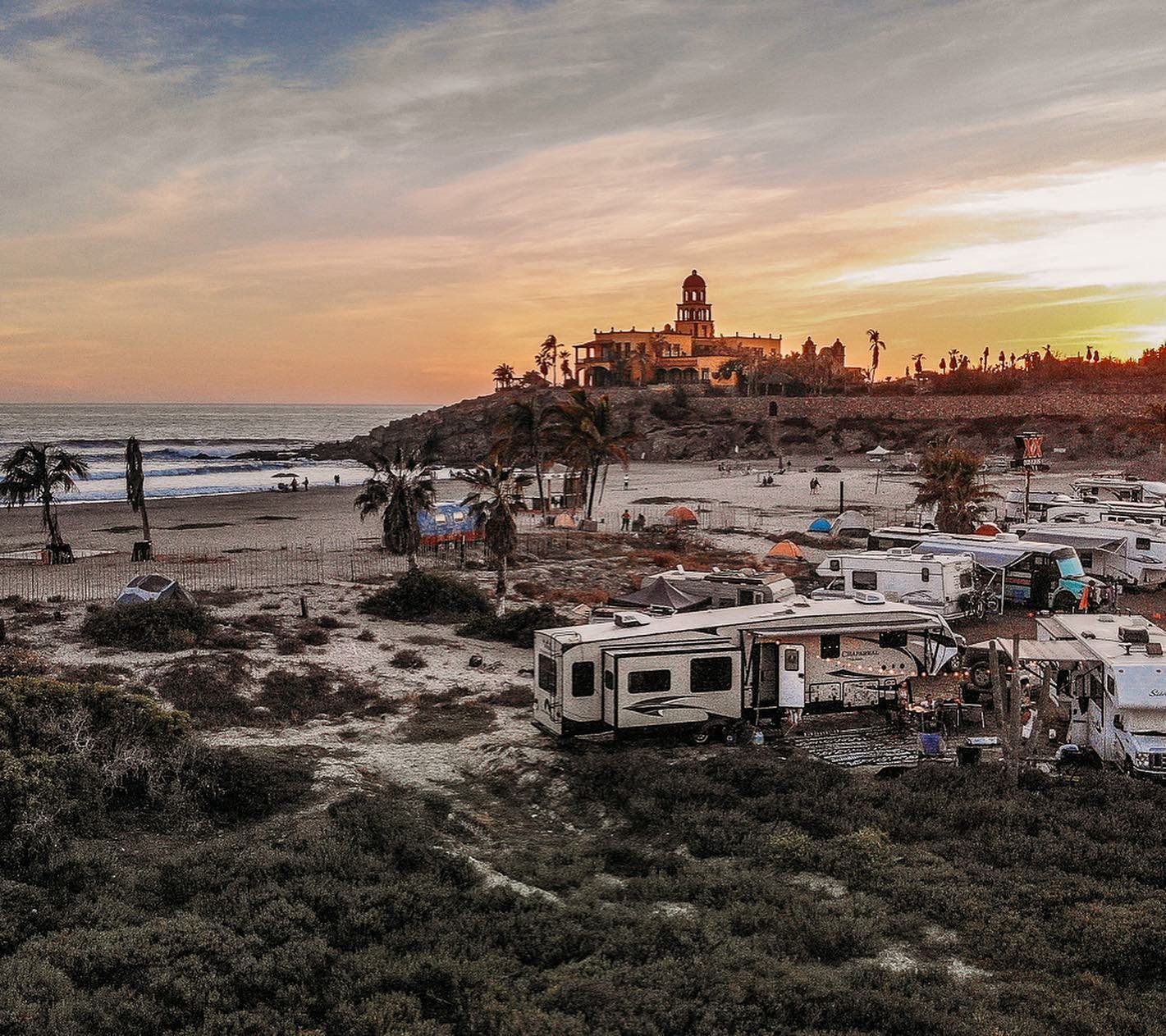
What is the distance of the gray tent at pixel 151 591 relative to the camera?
2569cm

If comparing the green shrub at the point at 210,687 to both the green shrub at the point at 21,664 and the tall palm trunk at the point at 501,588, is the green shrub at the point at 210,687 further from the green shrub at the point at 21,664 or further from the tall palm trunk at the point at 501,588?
the tall palm trunk at the point at 501,588

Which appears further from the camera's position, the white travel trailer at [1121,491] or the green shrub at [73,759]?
the white travel trailer at [1121,491]

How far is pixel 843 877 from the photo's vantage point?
12352 millimetres

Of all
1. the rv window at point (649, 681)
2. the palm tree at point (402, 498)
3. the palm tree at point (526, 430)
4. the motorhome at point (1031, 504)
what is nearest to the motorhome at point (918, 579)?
the rv window at point (649, 681)

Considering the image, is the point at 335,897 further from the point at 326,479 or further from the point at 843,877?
the point at 326,479

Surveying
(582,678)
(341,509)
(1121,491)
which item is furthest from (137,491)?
(1121,491)

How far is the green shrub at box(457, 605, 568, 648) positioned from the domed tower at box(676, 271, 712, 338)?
153 meters

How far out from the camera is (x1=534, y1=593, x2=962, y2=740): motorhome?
54.7ft

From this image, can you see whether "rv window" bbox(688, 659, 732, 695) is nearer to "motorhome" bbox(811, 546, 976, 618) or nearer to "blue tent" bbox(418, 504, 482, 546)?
"motorhome" bbox(811, 546, 976, 618)

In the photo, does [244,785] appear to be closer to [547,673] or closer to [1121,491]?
[547,673]

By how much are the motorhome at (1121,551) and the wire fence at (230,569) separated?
21.3m

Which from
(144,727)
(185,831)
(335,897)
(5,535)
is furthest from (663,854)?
(5,535)

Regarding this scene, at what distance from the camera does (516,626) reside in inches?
1025

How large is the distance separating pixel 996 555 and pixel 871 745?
1330 centimetres
